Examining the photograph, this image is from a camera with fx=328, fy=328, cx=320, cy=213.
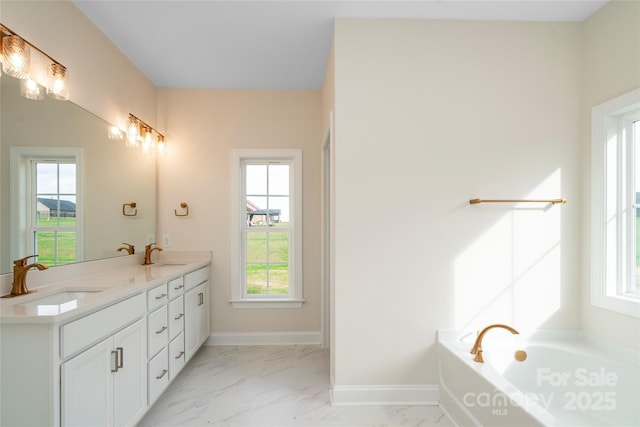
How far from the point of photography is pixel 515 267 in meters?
2.27

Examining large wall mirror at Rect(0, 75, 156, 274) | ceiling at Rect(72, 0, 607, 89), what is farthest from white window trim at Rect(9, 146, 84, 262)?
ceiling at Rect(72, 0, 607, 89)

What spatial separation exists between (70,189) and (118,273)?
27.6 inches

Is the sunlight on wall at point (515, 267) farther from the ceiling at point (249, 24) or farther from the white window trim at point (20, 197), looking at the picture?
the white window trim at point (20, 197)

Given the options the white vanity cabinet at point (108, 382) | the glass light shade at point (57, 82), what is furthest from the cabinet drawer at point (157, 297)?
the glass light shade at point (57, 82)

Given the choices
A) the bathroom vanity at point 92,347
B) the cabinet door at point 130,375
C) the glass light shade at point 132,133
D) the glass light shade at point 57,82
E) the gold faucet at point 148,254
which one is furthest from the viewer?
the gold faucet at point 148,254

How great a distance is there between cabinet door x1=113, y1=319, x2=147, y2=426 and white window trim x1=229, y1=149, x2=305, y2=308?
4.52ft

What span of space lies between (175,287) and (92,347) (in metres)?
0.96

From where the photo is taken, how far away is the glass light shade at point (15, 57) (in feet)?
5.18

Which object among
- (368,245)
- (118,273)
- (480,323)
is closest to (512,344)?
(480,323)

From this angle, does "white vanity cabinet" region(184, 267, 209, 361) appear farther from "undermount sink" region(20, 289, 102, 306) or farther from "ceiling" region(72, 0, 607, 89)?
"ceiling" region(72, 0, 607, 89)

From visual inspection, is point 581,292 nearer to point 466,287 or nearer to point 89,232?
point 466,287

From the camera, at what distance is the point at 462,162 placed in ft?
7.41

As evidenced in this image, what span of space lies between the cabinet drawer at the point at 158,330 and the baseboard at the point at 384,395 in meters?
1.21

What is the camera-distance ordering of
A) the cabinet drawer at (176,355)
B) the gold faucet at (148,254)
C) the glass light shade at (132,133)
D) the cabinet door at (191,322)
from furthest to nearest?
1. the gold faucet at (148,254)
2. the glass light shade at (132,133)
3. the cabinet door at (191,322)
4. the cabinet drawer at (176,355)
